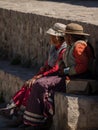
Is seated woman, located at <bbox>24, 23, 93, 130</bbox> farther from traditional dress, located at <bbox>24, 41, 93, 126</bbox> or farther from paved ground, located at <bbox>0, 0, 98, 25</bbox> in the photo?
paved ground, located at <bbox>0, 0, 98, 25</bbox>

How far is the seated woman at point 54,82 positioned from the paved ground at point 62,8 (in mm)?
942

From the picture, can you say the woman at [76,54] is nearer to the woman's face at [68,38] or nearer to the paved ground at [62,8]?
the woman's face at [68,38]

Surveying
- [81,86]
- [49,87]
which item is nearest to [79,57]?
[81,86]

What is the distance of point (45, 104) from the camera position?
8.15 meters

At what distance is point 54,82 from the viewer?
8.16 metres

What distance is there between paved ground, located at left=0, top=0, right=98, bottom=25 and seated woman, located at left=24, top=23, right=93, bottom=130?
3.09 feet

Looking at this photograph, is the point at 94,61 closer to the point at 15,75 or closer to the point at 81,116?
the point at 81,116

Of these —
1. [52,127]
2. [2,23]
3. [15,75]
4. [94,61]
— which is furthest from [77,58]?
[2,23]

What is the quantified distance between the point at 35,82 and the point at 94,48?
900 mm

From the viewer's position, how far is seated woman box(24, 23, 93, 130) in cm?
806

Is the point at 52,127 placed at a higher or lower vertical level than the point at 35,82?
lower

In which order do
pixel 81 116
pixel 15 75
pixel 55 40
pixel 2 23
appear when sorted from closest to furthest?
1. pixel 81 116
2. pixel 55 40
3. pixel 15 75
4. pixel 2 23

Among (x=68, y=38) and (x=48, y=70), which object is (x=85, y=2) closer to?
(x=48, y=70)

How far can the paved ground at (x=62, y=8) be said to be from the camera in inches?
404
